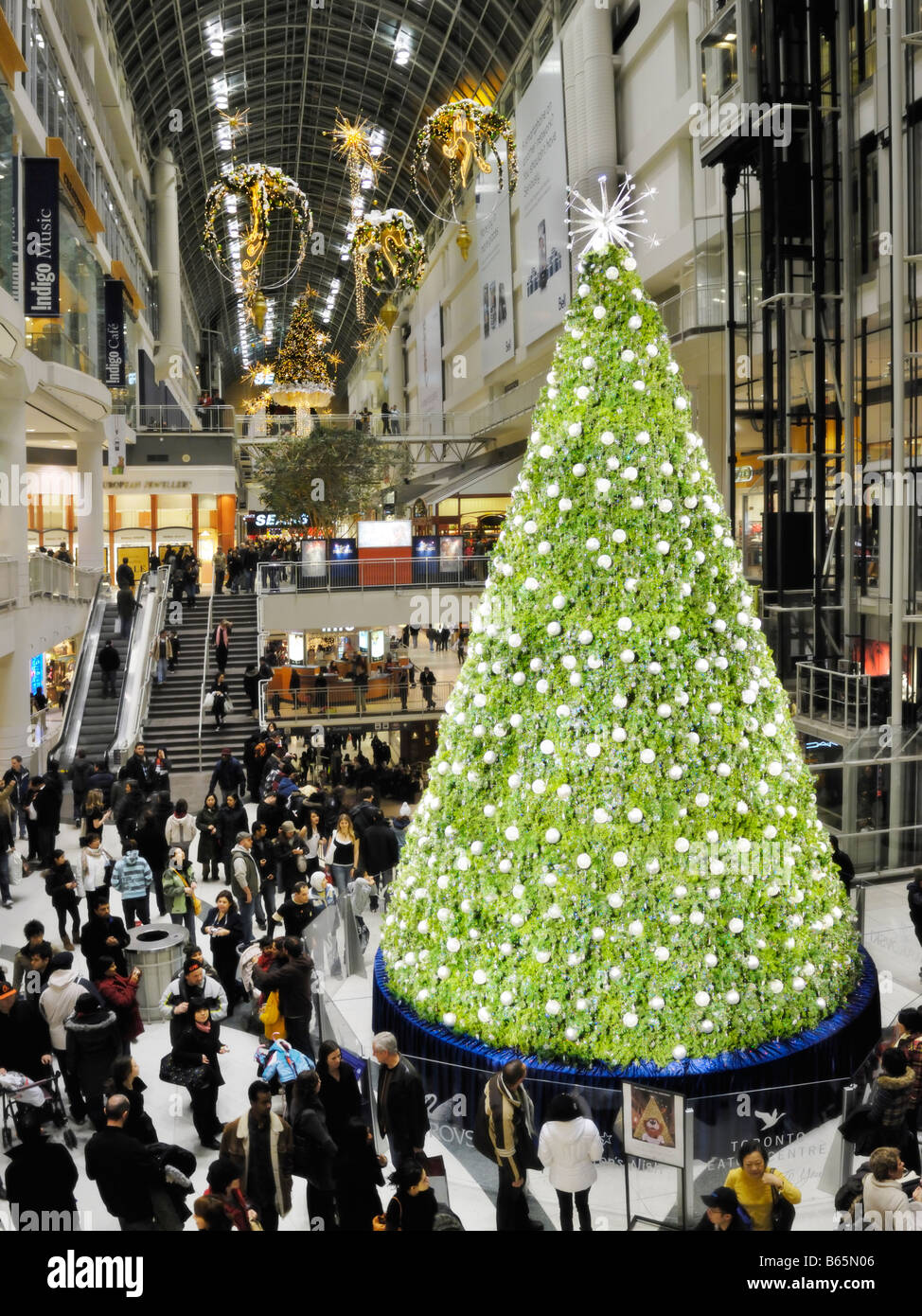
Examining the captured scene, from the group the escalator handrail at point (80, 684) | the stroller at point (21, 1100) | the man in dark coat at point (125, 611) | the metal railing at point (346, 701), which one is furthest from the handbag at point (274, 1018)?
the man in dark coat at point (125, 611)

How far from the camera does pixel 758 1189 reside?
484cm

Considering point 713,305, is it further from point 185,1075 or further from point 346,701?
point 185,1075

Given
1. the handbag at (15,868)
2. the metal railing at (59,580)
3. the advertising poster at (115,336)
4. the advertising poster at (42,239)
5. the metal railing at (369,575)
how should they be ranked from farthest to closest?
the advertising poster at (115,336) → the metal railing at (369,575) → the metal railing at (59,580) → the advertising poster at (42,239) → the handbag at (15,868)

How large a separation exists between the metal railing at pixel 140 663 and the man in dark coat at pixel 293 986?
1248 cm

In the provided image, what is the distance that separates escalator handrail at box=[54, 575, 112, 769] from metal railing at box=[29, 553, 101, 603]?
34cm

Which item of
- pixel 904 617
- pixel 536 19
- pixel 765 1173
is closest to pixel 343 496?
pixel 536 19

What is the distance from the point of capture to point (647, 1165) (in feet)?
18.8

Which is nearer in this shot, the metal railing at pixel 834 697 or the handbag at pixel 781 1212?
the handbag at pixel 781 1212

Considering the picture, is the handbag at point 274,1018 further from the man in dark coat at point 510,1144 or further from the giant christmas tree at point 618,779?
the man in dark coat at point 510,1144

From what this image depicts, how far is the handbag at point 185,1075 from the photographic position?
6531mm

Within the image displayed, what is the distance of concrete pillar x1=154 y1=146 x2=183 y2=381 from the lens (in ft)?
159

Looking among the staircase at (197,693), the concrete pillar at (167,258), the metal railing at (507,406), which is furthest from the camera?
the concrete pillar at (167,258)

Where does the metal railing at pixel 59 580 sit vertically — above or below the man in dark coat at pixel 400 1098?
above

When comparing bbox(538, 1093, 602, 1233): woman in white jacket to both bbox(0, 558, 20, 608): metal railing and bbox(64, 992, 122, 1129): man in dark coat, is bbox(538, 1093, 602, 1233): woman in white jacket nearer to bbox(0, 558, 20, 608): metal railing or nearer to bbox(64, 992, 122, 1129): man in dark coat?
bbox(64, 992, 122, 1129): man in dark coat
